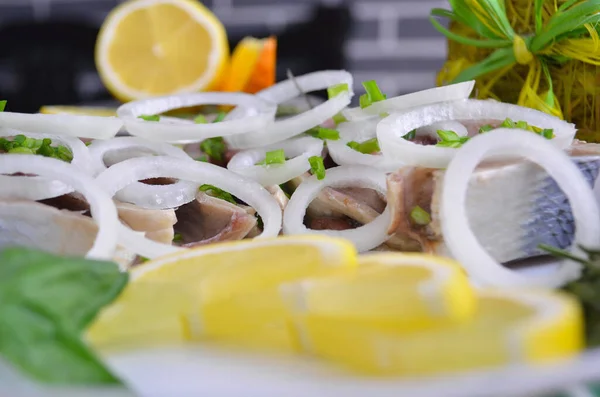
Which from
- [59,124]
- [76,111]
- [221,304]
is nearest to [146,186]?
[59,124]

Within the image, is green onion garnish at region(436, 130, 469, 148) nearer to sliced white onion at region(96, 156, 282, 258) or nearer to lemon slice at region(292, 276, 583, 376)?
sliced white onion at region(96, 156, 282, 258)

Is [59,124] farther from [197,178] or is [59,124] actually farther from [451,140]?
[451,140]

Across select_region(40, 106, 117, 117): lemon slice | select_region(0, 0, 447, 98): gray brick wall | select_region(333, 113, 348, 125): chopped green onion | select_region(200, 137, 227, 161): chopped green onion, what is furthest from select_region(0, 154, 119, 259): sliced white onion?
select_region(0, 0, 447, 98): gray brick wall

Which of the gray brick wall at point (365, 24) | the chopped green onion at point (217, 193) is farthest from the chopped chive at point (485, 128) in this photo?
the gray brick wall at point (365, 24)

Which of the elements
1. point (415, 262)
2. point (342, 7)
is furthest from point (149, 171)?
point (342, 7)

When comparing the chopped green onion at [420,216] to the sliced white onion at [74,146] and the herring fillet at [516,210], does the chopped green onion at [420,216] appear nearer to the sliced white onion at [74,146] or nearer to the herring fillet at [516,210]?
the herring fillet at [516,210]

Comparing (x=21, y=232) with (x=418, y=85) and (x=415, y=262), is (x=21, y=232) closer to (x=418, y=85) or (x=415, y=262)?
(x=415, y=262)
